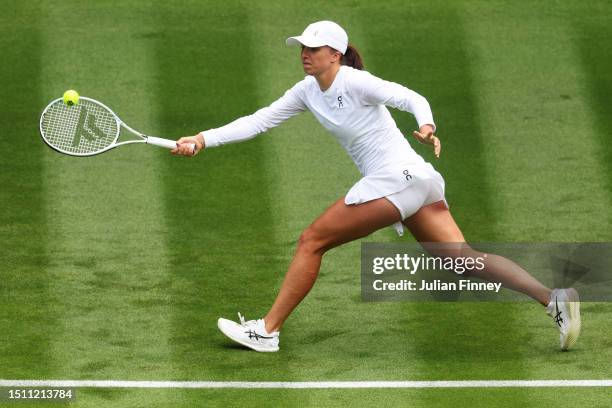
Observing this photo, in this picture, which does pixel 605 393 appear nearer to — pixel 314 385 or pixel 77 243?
pixel 314 385

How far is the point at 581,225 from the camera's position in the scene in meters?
12.3

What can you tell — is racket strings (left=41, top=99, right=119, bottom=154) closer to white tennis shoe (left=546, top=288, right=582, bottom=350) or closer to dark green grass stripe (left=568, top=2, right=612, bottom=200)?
white tennis shoe (left=546, top=288, right=582, bottom=350)

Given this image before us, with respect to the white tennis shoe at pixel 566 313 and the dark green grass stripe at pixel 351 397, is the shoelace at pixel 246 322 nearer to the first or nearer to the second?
the dark green grass stripe at pixel 351 397

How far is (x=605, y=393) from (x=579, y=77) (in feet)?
19.8

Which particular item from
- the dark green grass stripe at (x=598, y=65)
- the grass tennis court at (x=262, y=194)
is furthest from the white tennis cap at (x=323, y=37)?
the dark green grass stripe at (x=598, y=65)

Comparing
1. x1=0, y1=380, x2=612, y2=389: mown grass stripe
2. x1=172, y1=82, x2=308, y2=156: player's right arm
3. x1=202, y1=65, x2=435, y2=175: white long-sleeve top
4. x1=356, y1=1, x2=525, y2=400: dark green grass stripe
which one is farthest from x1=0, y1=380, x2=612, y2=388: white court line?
x1=172, y1=82, x2=308, y2=156: player's right arm

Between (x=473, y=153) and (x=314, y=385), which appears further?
(x=473, y=153)

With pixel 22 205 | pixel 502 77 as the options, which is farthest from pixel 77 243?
pixel 502 77

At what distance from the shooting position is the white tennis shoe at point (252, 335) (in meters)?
10.0

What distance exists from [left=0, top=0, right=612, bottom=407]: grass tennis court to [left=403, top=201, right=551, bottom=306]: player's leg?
0.39m

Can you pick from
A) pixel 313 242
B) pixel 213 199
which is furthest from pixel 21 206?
pixel 313 242

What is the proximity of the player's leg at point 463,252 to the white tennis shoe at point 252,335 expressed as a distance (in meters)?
1.09

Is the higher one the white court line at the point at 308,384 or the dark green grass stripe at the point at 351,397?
the white court line at the point at 308,384

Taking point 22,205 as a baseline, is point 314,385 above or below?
below
